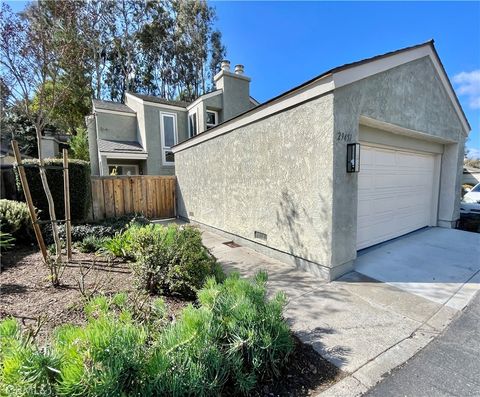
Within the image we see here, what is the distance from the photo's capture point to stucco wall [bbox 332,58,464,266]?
3.82m

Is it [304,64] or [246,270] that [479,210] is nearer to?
[304,64]

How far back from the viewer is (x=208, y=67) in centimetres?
2430

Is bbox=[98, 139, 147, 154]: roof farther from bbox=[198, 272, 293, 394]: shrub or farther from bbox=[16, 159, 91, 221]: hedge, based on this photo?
bbox=[198, 272, 293, 394]: shrub

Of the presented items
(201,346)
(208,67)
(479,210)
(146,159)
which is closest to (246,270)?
(201,346)

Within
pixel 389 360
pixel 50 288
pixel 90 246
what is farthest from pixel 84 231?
pixel 389 360

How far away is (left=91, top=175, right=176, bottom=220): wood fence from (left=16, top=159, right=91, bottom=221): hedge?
0.68 metres

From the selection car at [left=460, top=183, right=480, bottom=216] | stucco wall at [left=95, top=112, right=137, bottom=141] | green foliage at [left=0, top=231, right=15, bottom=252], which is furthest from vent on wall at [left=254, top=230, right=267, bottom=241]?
stucco wall at [left=95, top=112, right=137, bottom=141]

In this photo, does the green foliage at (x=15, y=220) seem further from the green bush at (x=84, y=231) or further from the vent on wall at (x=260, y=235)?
the vent on wall at (x=260, y=235)

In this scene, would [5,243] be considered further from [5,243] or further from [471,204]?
[471,204]

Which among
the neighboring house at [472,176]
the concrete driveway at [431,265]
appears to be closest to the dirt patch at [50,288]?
the concrete driveway at [431,265]

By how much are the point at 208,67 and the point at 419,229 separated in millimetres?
24007

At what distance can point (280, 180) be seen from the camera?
15.3 feet

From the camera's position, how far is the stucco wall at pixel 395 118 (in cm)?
382

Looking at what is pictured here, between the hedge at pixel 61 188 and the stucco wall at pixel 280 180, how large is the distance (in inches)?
144
